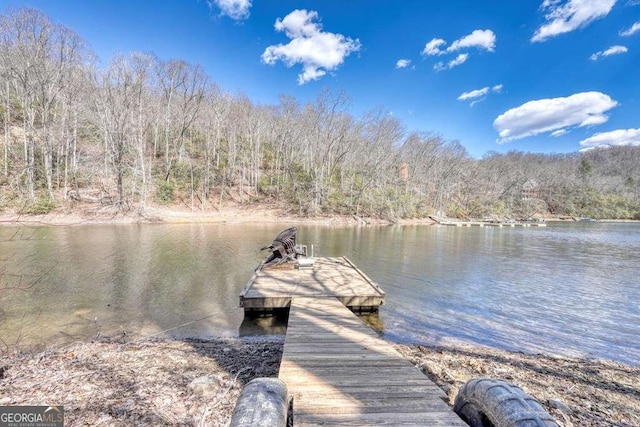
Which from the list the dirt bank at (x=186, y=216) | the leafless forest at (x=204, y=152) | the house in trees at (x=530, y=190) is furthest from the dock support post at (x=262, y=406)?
the house in trees at (x=530, y=190)

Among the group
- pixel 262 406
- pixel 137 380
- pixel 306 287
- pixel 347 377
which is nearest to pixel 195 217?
pixel 306 287

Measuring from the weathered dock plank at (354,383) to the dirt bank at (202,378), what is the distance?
2.55 ft

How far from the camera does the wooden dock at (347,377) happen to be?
274 cm

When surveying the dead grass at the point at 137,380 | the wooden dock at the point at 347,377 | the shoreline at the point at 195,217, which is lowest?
the dead grass at the point at 137,380

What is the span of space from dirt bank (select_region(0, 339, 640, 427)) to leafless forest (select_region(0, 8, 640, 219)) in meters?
6.82

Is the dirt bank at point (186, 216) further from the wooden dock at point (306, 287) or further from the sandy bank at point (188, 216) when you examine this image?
the wooden dock at point (306, 287)

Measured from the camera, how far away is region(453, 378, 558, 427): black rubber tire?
7.36 ft

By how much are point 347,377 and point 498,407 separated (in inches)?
61.8

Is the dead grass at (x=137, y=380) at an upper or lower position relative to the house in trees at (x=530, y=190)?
lower

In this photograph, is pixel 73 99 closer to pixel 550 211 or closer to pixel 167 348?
pixel 167 348

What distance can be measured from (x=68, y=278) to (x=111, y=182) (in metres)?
23.9

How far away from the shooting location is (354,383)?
10.9 feet

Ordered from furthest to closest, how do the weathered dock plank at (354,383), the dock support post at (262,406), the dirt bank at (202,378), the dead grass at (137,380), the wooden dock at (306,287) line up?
1. the wooden dock at (306,287)
2. the dirt bank at (202,378)
3. the dead grass at (137,380)
4. the weathered dock plank at (354,383)
5. the dock support post at (262,406)

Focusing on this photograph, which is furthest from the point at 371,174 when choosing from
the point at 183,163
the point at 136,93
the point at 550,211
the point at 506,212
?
the point at 550,211
